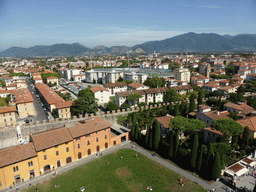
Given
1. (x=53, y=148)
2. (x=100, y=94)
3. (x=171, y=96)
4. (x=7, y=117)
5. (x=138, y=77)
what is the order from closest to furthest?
1. (x=53, y=148)
2. (x=7, y=117)
3. (x=171, y=96)
4. (x=100, y=94)
5. (x=138, y=77)

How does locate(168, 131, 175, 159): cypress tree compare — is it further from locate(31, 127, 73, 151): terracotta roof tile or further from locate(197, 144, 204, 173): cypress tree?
locate(31, 127, 73, 151): terracotta roof tile

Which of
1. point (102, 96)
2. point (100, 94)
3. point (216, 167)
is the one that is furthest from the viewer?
point (102, 96)

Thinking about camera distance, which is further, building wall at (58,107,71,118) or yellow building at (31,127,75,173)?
building wall at (58,107,71,118)

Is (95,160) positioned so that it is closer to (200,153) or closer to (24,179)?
(24,179)

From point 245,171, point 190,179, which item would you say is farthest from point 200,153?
point 245,171

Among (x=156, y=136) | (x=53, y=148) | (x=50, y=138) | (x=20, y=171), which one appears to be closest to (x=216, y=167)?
(x=156, y=136)

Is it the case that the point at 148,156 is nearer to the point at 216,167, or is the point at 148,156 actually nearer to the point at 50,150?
the point at 216,167

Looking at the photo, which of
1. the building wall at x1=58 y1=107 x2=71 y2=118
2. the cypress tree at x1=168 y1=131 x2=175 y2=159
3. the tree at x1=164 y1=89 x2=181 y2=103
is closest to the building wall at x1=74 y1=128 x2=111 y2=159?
the cypress tree at x1=168 y1=131 x2=175 y2=159
